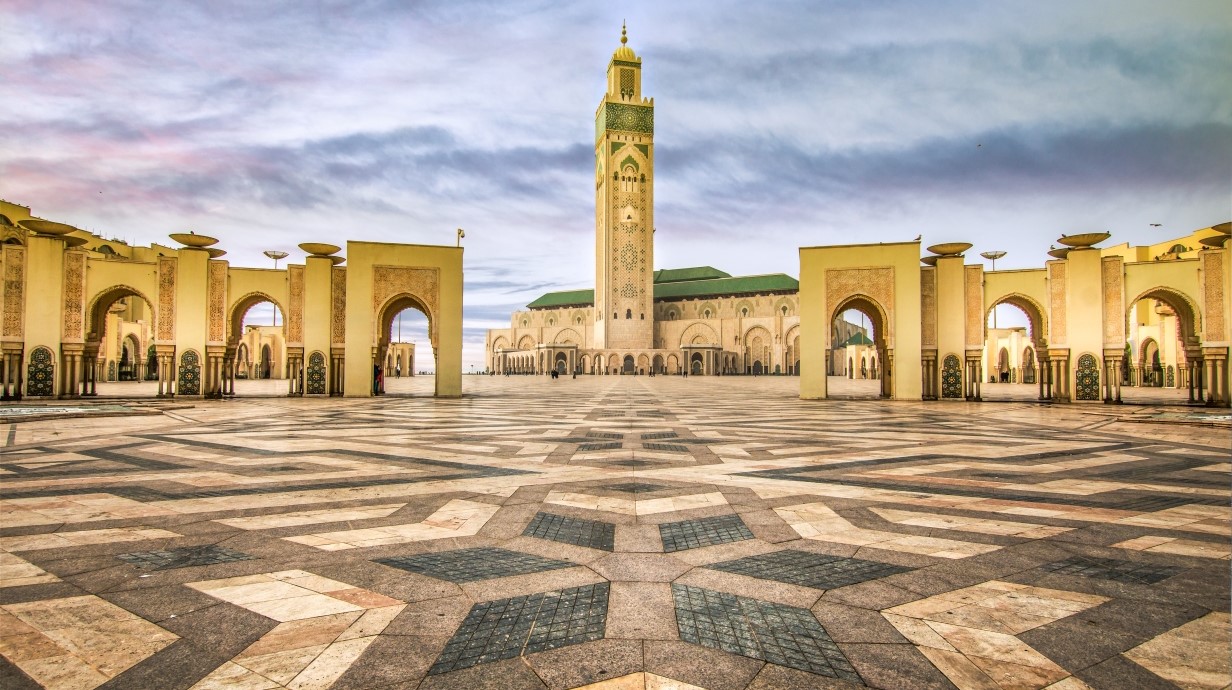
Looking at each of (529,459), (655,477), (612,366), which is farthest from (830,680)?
(612,366)

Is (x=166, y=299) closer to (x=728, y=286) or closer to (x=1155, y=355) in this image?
(x=1155, y=355)

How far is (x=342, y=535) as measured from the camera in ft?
10.6

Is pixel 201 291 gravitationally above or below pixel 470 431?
above

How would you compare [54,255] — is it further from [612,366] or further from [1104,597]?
[612,366]

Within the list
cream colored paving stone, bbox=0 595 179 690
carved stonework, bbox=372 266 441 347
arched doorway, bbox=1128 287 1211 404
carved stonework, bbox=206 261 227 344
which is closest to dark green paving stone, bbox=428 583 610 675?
cream colored paving stone, bbox=0 595 179 690

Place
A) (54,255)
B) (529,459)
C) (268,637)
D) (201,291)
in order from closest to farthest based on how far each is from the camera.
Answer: (268,637)
(529,459)
(54,255)
(201,291)

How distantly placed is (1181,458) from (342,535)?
761 cm

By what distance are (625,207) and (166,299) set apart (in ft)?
165

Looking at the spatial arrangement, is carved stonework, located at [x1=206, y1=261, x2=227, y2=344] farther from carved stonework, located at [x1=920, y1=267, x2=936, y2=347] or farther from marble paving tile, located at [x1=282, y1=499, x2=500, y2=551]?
carved stonework, located at [x1=920, y1=267, x2=936, y2=347]

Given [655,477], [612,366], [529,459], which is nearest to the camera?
[655,477]

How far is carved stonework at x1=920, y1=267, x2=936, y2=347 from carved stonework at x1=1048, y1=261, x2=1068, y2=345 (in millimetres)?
2905

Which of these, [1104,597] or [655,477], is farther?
[655,477]

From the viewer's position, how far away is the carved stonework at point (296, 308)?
18766mm

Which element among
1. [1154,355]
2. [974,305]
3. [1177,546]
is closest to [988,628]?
[1177,546]
